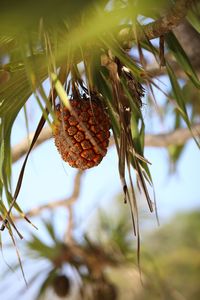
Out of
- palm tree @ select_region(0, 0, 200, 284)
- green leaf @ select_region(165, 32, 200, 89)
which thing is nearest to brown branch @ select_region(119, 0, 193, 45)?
palm tree @ select_region(0, 0, 200, 284)

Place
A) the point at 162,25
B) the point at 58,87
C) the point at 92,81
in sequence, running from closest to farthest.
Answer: the point at 58,87 < the point at 162,25 < the point at 92,81

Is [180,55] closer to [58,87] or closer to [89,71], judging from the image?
[89,71]

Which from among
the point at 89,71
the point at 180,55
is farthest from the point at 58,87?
the point at 180,55

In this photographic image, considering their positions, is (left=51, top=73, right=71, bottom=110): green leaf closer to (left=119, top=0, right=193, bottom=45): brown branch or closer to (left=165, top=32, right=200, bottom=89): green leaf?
(left=119, top=0, right=193, bottom=45): brown branch

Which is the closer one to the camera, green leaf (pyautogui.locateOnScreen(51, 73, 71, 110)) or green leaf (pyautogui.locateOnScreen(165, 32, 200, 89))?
green leaf (pyautogui.locateOnScreen(51, 73, 71, 110))

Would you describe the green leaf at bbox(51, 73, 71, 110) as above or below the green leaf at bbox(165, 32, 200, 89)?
above

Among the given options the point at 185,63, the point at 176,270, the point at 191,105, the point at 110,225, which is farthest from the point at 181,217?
the point at 185,63

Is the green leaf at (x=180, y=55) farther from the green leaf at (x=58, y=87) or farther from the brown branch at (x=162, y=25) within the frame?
the green leaf at (x=58, y=87)

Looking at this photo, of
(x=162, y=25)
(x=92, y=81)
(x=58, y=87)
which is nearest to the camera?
(x=58, y=87)

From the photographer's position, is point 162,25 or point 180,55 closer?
point 162,25
